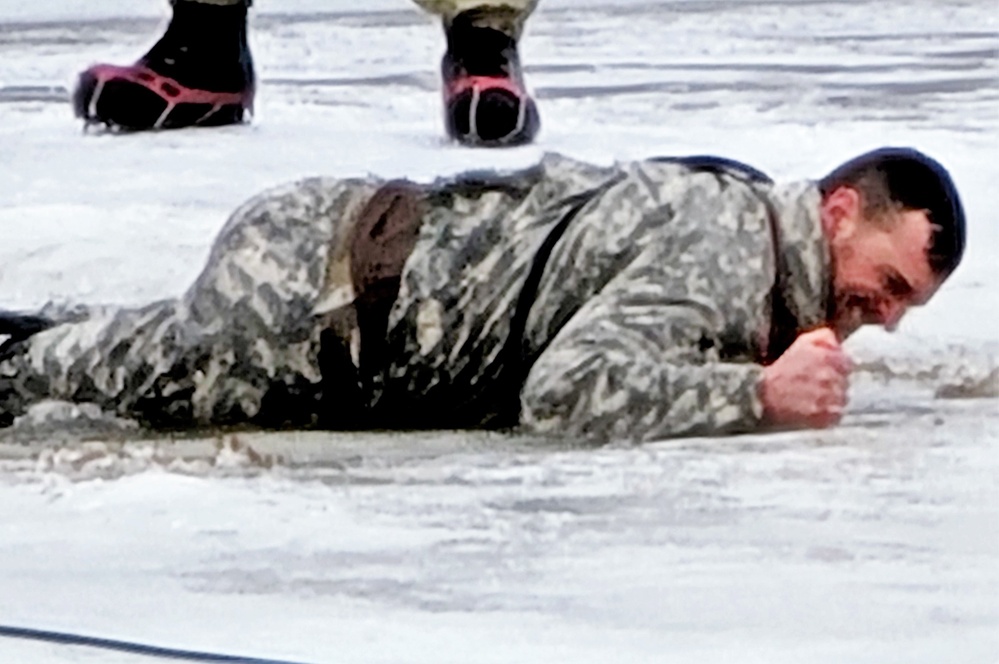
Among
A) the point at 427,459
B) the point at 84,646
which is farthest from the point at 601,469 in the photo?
the point at 84,646

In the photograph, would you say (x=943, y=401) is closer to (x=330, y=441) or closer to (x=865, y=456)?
(x=865, y=456)

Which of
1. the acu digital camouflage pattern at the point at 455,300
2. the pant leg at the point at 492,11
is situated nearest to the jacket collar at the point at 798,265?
the acu digital camouflage pattern at the point at 455,300

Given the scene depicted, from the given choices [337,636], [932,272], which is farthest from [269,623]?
[932,272]

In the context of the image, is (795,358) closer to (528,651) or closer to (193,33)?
(528,651)

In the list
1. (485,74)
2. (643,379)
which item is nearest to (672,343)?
(643,379)

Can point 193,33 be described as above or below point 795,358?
above

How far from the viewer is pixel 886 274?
0.71 meters

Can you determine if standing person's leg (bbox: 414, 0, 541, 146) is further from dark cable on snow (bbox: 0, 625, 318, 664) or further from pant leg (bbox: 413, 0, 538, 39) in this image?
dark cable on snow (bbox: 0, 625, 318, 664)

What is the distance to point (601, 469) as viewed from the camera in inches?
26.9

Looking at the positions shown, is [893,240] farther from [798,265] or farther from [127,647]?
[127,647]

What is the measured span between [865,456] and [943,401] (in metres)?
0.04

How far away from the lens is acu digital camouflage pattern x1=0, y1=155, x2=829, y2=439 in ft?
2.31

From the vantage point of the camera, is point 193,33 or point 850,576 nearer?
point 850,576

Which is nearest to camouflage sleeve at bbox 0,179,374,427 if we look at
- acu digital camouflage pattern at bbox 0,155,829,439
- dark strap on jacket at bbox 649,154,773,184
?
acu digital camouflage pattern at bbox 0,155,829,439
